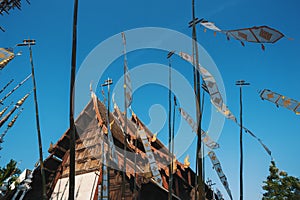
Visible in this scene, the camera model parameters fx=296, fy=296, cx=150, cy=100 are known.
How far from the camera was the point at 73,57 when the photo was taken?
5.24 m

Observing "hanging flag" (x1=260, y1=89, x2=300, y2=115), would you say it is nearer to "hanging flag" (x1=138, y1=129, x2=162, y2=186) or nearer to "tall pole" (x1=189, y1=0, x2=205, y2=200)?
"tall pole" (x1=189, y1=0, x2=205, y2=200)

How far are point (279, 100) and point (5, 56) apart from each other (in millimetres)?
9677

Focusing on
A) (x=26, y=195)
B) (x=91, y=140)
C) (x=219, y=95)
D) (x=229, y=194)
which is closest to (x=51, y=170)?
A: (x=26, y=195)

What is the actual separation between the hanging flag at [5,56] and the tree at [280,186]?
943 inches

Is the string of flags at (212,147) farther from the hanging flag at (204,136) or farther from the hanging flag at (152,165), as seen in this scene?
the hanging flag at (152,165)

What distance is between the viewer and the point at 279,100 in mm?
8352

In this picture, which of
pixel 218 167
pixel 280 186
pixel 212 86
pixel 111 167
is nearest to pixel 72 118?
pixel 212 86

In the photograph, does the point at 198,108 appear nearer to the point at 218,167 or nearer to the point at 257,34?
the point at 257,34

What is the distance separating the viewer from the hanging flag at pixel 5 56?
11.1 metres

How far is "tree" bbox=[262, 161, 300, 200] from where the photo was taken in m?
27.6

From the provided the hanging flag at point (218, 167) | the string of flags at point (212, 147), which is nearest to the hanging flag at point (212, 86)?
the string of flags at point (212, 147)

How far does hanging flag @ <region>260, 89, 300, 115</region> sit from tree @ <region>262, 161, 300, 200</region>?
20741 millimetres

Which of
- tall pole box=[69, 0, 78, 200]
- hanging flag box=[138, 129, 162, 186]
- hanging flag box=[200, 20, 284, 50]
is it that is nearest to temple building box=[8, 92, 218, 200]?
hanging flag box=[138, 129, 162, 186]

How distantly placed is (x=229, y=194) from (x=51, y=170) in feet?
32.3
